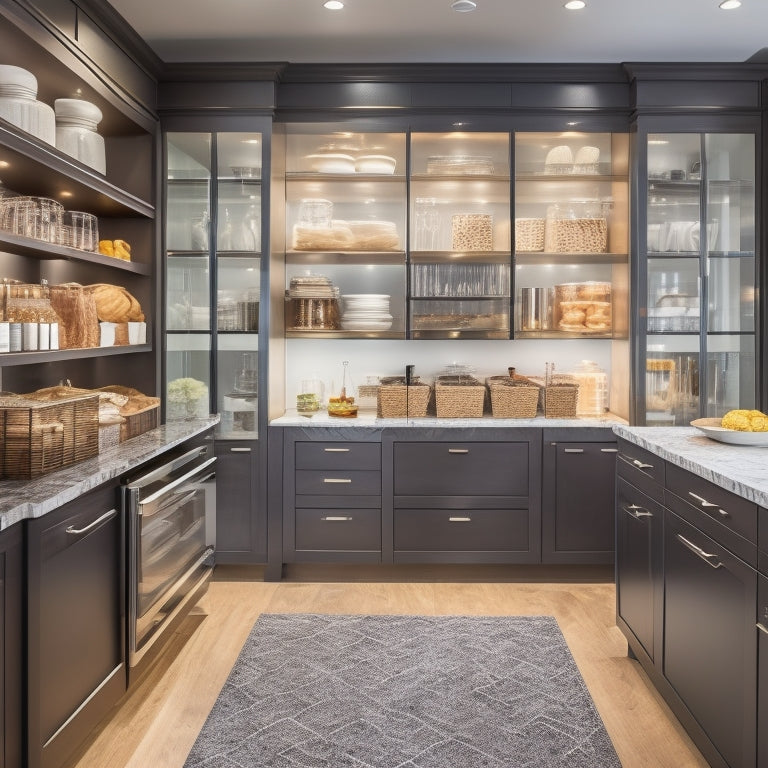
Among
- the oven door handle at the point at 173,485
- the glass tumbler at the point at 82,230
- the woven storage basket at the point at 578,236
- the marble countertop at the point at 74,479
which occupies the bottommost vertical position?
the oven door handle at the point at 173,485

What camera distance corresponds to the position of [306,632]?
3.15 meters

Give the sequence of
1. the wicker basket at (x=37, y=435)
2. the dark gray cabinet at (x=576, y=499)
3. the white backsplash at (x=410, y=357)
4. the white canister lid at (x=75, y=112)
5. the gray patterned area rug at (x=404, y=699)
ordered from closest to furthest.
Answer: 1. the wicker basket at (x=37, y=435)
2. the gray patterned area rug at (x=404, y=699)
3. the white canister lid at (x=75, y=112)
4. the dark gray cabinet at (x=576, y=499)
5. the white backsplash at (x=410, y=357)

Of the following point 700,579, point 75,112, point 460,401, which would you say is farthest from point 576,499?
point 75,112

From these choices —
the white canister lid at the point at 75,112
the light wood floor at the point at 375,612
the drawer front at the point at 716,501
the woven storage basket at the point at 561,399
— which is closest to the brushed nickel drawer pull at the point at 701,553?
the drawer front at the point at 716,501

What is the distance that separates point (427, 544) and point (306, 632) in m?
0.93

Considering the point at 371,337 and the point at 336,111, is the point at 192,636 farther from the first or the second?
the point at 336,111

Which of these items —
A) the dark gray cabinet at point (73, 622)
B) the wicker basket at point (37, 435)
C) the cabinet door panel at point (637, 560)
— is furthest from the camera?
the cabinet door panel at point (637, 560)

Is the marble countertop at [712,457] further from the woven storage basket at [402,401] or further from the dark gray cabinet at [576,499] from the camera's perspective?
the woven storage basket at [402,401]

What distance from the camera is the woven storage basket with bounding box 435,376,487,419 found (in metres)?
3.98

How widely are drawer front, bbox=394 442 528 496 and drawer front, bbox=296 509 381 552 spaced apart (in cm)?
22

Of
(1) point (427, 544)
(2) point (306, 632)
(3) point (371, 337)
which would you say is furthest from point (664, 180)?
(2) point (306, 632)

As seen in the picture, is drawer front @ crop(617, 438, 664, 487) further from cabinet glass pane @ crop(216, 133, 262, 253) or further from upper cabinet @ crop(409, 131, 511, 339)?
cabinet glass pane @ crop(216, 133, 262, 253)

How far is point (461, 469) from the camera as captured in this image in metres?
3.84

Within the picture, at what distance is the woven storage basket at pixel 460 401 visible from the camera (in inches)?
157
